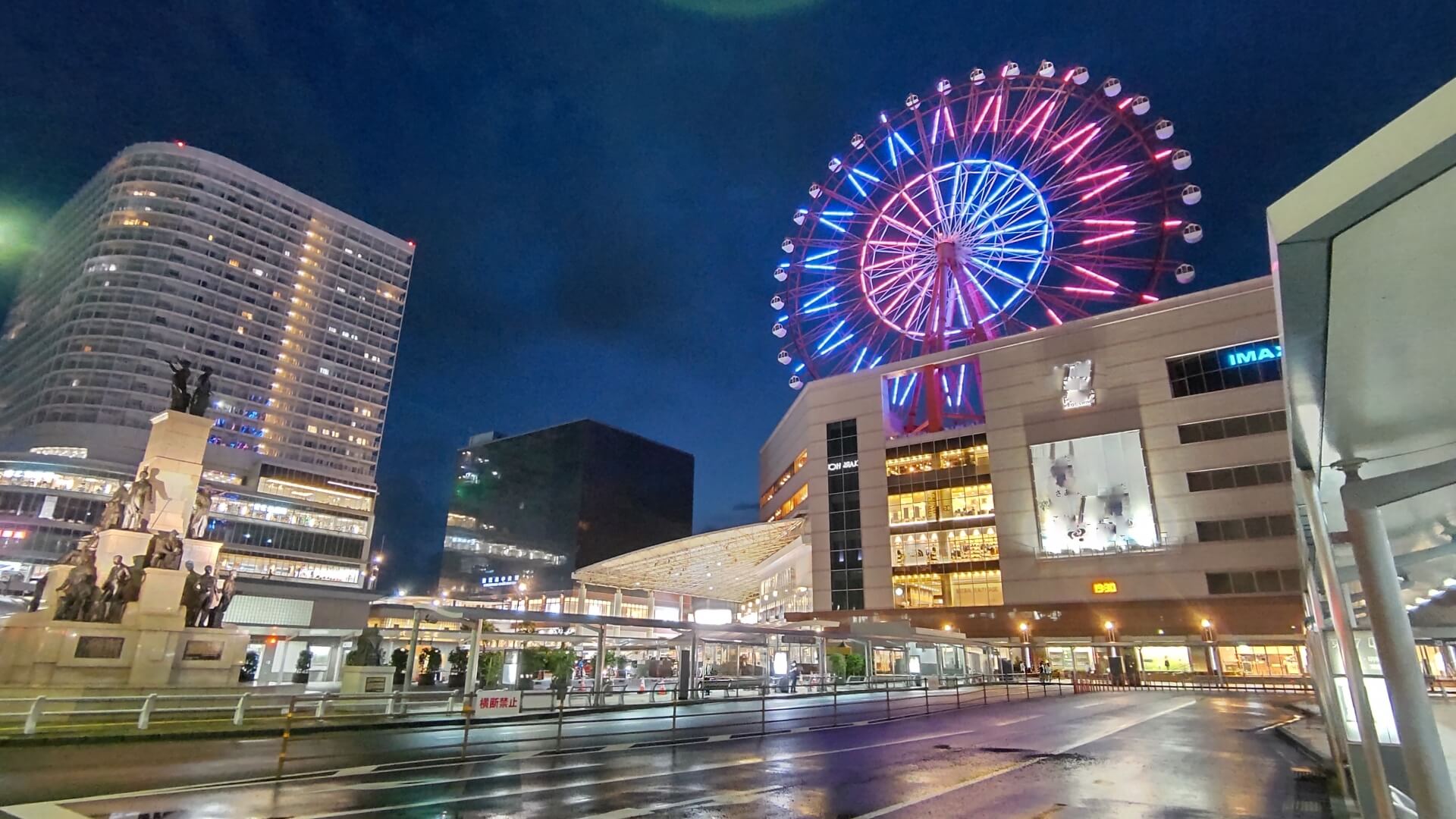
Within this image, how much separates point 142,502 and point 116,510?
0.79 meters

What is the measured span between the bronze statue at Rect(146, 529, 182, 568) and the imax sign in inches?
2607

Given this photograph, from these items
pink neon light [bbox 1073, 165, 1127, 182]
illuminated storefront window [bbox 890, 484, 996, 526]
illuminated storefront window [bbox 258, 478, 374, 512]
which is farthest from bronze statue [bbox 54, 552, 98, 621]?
illuminated storefront window [bbox 258, 478, 374, 512]

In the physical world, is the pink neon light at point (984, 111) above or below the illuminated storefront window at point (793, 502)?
above

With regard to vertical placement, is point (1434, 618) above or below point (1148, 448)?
below

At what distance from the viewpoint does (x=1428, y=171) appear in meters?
3.02

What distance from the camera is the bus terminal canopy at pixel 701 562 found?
69.4 meters

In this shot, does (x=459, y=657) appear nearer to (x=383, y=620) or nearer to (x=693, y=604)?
(x=383, y=620)

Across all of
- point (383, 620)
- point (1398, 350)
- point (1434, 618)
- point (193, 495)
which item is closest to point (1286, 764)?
point (1398, 350)

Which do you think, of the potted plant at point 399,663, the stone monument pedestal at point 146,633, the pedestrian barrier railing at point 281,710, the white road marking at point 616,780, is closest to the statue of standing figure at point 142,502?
the stone monument pedestal at point 146,633

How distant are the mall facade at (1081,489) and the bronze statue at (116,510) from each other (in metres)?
54.0

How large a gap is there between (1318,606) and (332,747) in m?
20.0

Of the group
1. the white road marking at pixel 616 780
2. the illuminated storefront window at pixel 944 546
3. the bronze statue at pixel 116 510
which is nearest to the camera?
the white road marking at pixel 616 780

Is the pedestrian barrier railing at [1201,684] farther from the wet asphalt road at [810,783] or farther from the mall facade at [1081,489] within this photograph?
the wet asphalt road at [810,783]

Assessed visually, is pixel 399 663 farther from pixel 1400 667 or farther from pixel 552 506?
pixel 552 506
